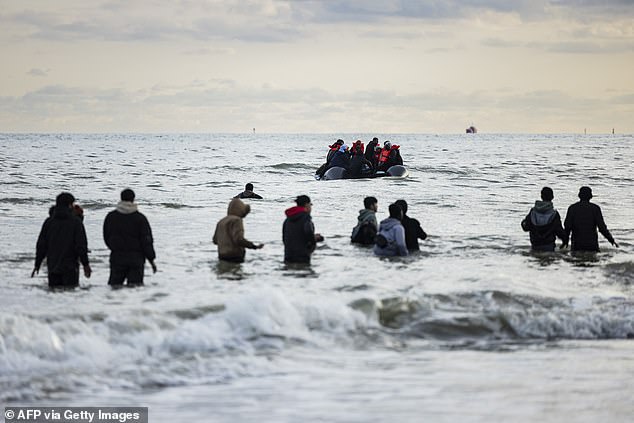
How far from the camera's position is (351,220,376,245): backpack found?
60.1 ft

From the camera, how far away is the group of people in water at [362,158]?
125 feet

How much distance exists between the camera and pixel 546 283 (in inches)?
589

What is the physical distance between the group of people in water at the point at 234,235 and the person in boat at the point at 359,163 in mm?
18547

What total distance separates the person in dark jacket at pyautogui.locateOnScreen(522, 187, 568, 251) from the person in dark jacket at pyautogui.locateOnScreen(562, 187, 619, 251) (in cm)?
23

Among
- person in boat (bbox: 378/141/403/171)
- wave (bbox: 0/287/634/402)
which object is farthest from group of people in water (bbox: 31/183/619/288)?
person in boat (bbox: 378/141/403/171)

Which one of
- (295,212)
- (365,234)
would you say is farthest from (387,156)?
(295,212)

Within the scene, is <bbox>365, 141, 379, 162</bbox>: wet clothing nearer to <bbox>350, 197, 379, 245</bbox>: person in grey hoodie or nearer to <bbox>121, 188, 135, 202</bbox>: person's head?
<bbox>350, 197, 379, 245</bbox>: person in grey hoodie

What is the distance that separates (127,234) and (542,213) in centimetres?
868

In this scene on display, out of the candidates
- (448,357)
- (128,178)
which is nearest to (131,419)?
(448,357)

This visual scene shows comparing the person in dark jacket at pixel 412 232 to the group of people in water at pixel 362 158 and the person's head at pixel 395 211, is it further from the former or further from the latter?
the group of people in water at pixel 362 158

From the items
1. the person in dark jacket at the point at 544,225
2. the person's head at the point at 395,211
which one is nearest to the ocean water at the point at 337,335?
the person in dark jacket at the point at 544,225

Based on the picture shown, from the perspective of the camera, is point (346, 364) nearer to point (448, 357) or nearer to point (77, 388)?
point (448, 357)

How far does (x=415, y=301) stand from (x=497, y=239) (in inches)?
330

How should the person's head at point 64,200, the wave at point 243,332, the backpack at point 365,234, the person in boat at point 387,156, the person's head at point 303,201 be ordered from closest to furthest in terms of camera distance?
the wave at point 243,332, the person's head at point 64,200, the person's head at point 303,201, the backpack at point 365,234, the person in boat at point 387,156
